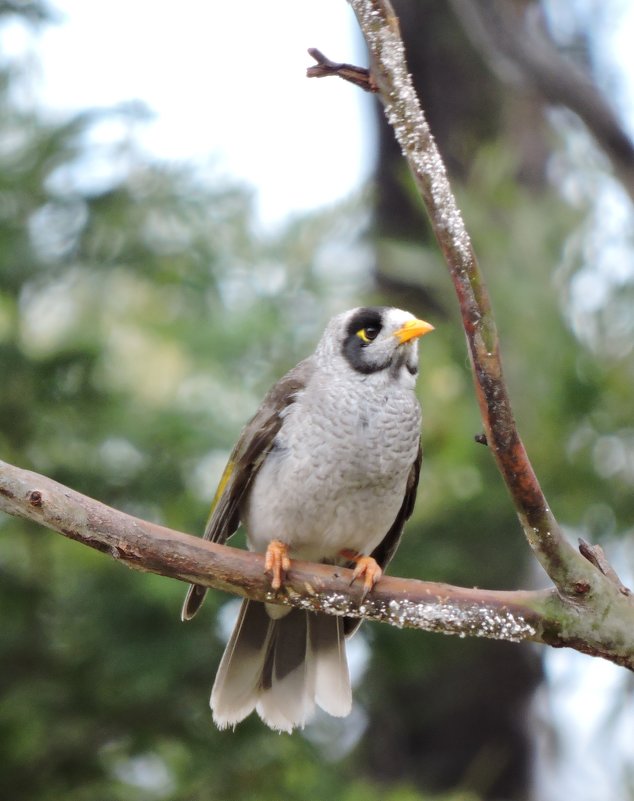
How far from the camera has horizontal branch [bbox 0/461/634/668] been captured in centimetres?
344

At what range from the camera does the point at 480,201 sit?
677 centimetres

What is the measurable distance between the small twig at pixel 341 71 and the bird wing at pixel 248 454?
1.76m

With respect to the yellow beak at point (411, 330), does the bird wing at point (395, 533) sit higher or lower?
lower

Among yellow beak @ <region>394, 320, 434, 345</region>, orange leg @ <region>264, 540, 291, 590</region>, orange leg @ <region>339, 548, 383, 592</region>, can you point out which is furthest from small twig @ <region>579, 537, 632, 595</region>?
yellow beak @ <region>394, 320, 434, 345</region>

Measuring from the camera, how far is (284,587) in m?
3.77

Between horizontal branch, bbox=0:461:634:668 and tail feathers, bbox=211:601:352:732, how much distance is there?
0.94m

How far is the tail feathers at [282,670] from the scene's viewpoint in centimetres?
459

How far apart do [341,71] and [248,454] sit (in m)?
1.89

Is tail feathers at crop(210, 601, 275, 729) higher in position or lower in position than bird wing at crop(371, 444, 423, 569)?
Answer: lower

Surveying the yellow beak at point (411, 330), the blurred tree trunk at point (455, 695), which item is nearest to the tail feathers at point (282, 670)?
the yellow beak at point (411, 330)

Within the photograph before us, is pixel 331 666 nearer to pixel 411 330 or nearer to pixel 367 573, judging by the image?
pixel 367 573

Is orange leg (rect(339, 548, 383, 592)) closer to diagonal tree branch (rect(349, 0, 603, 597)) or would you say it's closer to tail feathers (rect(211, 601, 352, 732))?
diagonal tree branch (rect(349, 0, 603, 597))

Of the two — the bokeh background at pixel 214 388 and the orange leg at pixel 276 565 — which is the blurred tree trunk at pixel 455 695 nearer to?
the bokeh background at pixel 214 388

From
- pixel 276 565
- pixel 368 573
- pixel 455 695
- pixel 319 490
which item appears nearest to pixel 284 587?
pixel 276 565
